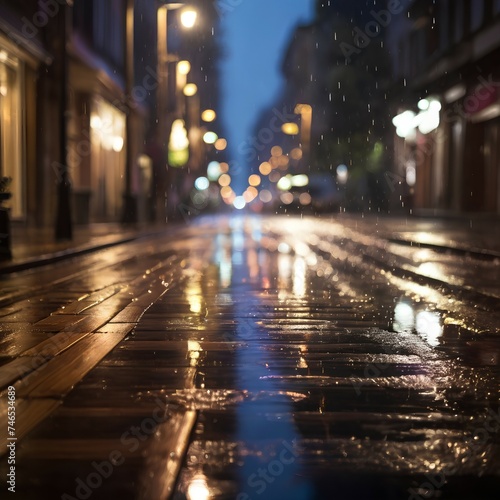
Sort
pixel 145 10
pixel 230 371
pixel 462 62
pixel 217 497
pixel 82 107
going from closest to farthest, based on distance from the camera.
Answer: pixel 217 497 → pixel 230 371 → pixel 82 107 → pixel 462 62 → pixel 145 10

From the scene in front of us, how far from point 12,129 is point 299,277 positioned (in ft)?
55.4

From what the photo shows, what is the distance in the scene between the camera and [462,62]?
39625 millimetres

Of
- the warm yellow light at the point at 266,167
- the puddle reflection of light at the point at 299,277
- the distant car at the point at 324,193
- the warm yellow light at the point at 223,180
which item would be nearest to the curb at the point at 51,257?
the puddle reflection of light at the point at 299,277

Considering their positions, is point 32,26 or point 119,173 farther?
point 119,173

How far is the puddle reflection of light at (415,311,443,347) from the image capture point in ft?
24.9

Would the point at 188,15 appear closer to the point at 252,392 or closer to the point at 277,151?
the point at 252,392

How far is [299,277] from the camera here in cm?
Answer: 1412

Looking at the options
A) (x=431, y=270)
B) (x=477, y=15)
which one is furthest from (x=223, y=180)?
(x=431, y=270)

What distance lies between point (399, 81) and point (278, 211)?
3306cm

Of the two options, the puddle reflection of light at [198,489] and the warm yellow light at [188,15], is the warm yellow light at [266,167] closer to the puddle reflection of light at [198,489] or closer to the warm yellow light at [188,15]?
the warm yellow light at [188,15]

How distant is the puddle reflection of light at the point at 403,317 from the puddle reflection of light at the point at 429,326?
0.25ft

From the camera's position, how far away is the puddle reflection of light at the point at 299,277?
11.7 metres

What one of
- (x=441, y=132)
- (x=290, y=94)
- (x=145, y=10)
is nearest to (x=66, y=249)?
(x=441, y=132)

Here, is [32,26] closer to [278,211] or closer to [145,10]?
[145,10]
